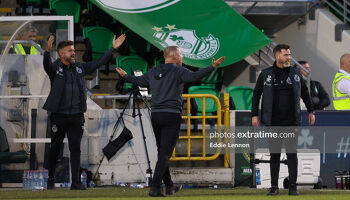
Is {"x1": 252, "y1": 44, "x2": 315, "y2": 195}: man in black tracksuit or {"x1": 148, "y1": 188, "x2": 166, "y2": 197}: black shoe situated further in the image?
{"x1": 252, "y1": 44, "x2": 315, "y2": 195}: man in black tracksuit

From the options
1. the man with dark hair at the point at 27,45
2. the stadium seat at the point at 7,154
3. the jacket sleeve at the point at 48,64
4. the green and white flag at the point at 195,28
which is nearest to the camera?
the jacket sleeve at the point at 48,64

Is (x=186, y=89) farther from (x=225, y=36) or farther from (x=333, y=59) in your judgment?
(x=333, y=59)

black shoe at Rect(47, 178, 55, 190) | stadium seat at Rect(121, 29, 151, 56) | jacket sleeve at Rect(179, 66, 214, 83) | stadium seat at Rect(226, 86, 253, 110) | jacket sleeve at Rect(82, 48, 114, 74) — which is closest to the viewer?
jacket sleeve at Rect(179, 66, 214, 83)

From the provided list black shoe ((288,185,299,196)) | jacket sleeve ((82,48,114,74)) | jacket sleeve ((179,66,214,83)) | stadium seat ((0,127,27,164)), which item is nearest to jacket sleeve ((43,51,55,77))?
jacket sleeve ((82,48,114,74))

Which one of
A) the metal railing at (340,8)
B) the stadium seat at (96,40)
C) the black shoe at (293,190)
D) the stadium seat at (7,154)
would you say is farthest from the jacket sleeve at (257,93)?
the metal railing at (340,8)

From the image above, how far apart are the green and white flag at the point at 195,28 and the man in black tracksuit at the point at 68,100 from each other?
4.67 meters

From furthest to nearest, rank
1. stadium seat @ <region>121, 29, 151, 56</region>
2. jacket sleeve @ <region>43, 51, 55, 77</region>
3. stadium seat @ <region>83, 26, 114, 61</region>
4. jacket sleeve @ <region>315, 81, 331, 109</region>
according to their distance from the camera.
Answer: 1. stadium seat @ <region>121, 29, 151, 56</region>
2. stadium seat @ <region>83, 26, 114, 61</region>
3. jacket sleeve @ <region>315, 81, 331, 109</region>
4. jacket sleeve @ <region>43, 51, 55, 77</region>

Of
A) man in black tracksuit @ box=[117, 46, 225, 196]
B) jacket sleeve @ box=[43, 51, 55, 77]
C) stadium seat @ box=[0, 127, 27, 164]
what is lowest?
stadium seat @ box=[0, 127, 27, 164]

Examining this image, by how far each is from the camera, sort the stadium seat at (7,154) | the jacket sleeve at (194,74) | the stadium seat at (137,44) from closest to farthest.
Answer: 1. the jacket sleeve at (194,74)
2. the stadium seat at (7,154)
3. the stadium seat at (137,44)

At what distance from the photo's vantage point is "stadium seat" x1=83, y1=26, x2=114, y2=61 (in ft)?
58.0

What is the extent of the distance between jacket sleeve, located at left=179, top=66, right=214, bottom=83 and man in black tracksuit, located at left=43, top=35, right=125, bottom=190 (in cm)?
147

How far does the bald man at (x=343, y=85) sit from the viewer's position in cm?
1459

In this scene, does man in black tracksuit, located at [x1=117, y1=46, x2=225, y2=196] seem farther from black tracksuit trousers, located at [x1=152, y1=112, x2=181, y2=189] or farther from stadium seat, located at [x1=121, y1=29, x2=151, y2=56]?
stadium seat, located at [x1=121, y1=29, x2=151, y2=56]

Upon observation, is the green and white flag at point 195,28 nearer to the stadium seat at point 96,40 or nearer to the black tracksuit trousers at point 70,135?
the stadium seat at point 96,40
